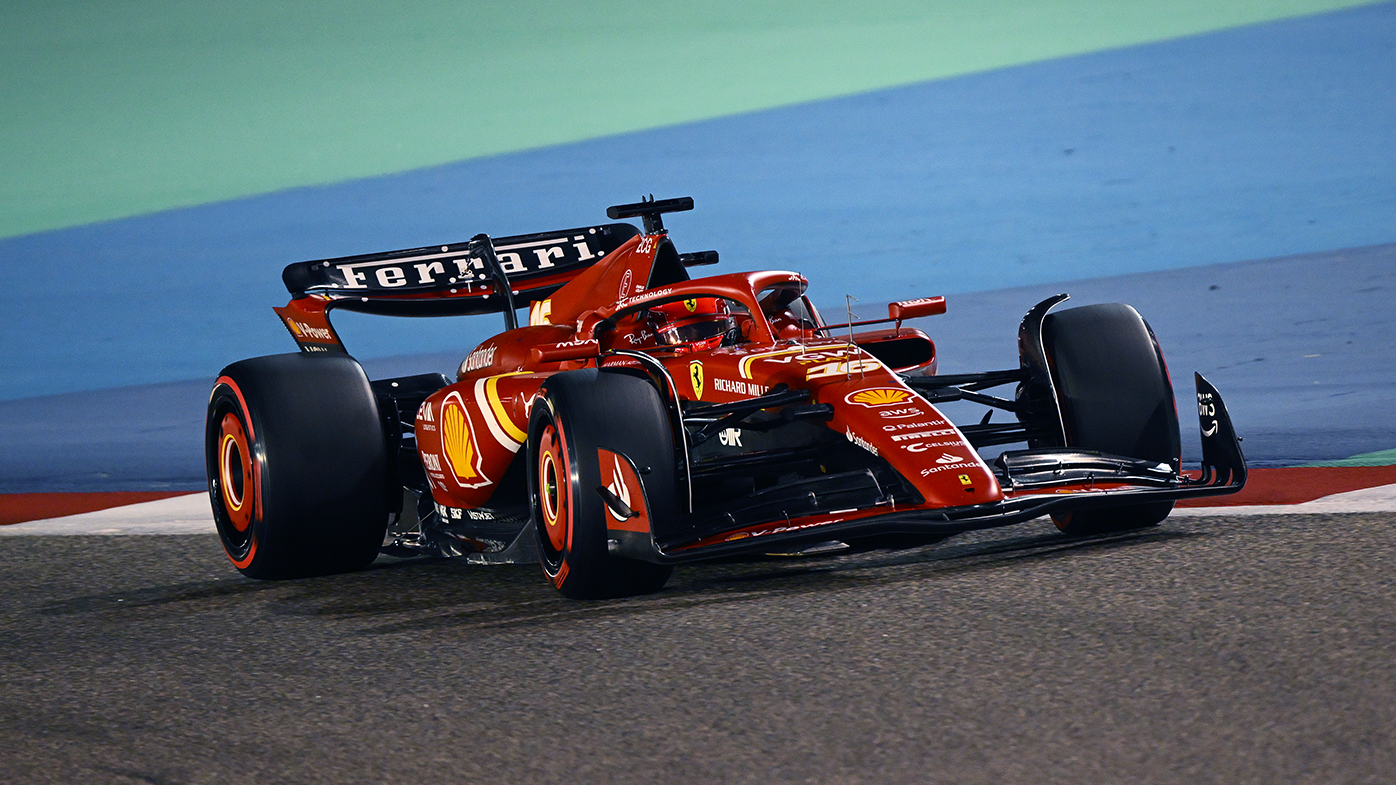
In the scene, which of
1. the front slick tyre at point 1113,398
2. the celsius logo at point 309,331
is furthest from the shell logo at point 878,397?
the celsius logo at point 309,331

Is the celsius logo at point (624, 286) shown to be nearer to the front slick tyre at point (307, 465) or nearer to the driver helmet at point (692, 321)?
the driver helmet at point (692, 321)

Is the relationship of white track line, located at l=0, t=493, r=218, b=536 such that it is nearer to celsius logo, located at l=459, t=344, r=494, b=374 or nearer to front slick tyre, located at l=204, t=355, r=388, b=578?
front slick tyre, located at l=204, t=355, r=388, b=578

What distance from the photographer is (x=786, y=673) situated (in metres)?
4.18

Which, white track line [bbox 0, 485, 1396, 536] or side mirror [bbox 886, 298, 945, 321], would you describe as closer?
side mirror [bbox 886, 298, 945, 321]

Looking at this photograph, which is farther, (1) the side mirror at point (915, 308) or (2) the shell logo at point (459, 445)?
(2) the shell logo at point (459, 445)

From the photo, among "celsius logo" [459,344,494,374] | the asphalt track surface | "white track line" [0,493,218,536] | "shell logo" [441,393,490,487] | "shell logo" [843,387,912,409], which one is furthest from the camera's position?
"white track line" [0,493,218,536]

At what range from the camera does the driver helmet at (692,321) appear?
22.2 feet

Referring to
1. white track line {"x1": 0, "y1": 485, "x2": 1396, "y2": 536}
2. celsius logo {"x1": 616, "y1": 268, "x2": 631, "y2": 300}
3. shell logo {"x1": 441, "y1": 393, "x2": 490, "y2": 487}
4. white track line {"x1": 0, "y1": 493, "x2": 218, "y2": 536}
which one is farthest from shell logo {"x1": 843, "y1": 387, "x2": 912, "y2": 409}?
white track line {"x1": 0, "y1": 493, "x2": 218, "y2": 536}

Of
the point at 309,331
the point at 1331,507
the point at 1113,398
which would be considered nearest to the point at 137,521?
the point at 309,331

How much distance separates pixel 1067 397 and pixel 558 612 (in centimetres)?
216

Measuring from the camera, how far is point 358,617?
564cm

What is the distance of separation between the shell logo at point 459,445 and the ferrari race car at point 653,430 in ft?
0.03

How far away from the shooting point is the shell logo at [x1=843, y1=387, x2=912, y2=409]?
5.54 m

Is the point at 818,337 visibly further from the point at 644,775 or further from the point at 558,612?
the point at 644,775
